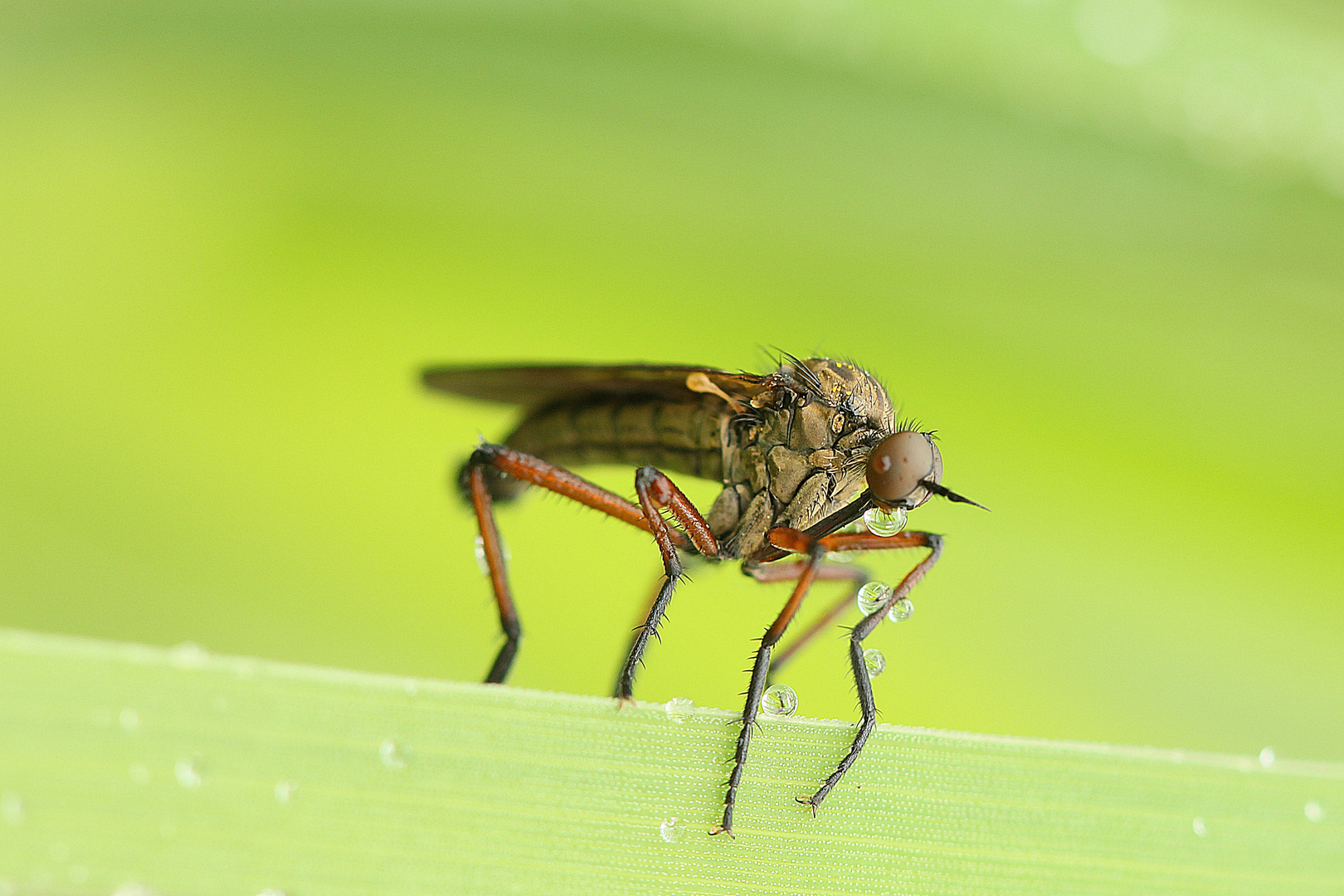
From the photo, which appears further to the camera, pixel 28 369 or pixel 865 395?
pixel 28 369

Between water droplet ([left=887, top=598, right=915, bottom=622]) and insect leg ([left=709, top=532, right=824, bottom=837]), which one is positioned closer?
insect leg ([left=709, top=532, right=824, bottom=837])

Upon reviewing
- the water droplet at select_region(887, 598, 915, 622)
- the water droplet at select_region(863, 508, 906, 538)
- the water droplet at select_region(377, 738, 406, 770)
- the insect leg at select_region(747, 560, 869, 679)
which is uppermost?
the water droplet at select_region(863, 508, 906, 538)

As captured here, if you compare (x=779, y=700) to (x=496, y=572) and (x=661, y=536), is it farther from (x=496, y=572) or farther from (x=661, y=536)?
(x=496, y=572)

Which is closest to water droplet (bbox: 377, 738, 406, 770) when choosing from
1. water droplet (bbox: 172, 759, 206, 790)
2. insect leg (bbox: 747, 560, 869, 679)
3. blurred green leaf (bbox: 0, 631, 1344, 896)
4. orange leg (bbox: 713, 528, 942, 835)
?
blurred green leaf (bbox: 0, 631, 1344, 896)

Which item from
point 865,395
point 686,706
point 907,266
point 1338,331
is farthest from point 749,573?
point 1338,331

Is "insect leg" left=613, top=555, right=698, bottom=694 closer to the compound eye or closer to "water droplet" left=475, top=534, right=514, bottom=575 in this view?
"water droplet" left=475, top=534, right=514, bottom=575

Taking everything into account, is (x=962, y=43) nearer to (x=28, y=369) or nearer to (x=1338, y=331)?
(x=1338, y=331)
